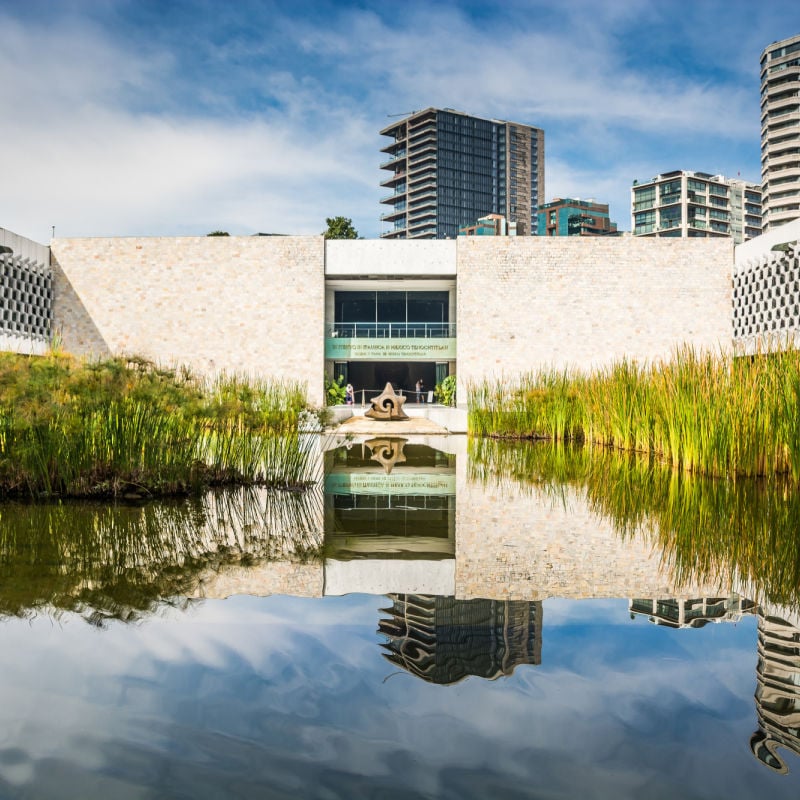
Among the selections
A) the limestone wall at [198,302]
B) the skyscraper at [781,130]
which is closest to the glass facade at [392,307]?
the limestone wall at [198,302]

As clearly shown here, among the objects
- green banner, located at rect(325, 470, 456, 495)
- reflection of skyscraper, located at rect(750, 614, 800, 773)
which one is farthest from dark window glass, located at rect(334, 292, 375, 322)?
reflection of skyscraper, located at rect(750, 614, 800, 773)

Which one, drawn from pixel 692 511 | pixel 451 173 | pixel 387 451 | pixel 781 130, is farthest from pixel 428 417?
pixel 451 173

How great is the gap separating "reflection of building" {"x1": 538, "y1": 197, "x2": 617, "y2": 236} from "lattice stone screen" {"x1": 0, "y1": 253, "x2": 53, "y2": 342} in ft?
206

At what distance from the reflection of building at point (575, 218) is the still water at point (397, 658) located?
7745 centimetres

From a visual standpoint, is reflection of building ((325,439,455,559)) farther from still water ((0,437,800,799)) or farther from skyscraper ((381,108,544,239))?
skyscraper ((381,108,544,239))

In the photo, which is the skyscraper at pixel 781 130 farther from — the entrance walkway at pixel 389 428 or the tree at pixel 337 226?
the entrance walkway at pixel 389 428

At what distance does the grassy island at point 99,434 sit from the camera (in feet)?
17.0

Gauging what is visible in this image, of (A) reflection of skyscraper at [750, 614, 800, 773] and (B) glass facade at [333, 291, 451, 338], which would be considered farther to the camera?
(B) glass facade at [333, 291, 451, 338]

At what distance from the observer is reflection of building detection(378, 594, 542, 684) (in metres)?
2.26

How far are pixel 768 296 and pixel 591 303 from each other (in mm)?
4447

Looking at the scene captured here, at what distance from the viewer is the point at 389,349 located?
22953 mm

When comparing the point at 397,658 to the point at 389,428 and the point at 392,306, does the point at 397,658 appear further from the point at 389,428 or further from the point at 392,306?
the point at 392,306

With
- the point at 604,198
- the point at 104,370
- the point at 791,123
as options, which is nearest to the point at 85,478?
the point at 104,370

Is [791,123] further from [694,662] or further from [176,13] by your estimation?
[694,662]
